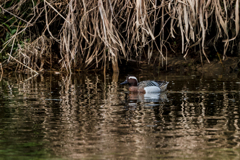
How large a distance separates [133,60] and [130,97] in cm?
540

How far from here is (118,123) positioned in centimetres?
505

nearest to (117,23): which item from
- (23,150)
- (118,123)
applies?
(118,123)

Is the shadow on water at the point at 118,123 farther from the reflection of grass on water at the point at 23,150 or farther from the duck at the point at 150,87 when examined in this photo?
the duck at the point at 150,87

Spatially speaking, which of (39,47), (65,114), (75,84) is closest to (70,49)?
(39,47)

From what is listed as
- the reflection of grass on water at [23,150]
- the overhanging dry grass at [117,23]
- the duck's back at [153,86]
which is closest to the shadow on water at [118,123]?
the reflection of grass on water at [23,150]

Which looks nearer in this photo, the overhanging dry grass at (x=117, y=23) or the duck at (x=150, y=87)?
the duck at (x=150, y=87)

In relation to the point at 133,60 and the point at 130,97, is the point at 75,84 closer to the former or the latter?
the point at 130,97

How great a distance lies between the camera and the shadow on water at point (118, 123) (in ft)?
12.5

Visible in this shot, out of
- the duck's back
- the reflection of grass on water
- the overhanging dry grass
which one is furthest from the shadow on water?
the overhanging dry grass

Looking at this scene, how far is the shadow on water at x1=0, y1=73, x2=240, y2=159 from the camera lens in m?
3.82

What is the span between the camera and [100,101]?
689 centimetres

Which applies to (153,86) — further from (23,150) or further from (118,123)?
(23,150)

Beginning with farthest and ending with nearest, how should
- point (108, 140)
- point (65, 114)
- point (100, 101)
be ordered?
1. point (100, 101)
2. point (65, 114)
3. point (108, 140)

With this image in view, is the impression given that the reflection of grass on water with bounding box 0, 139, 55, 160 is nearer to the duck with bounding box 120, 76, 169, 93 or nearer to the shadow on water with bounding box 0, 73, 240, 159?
the shadow on water with bounding box 0, 73, 240, 159
